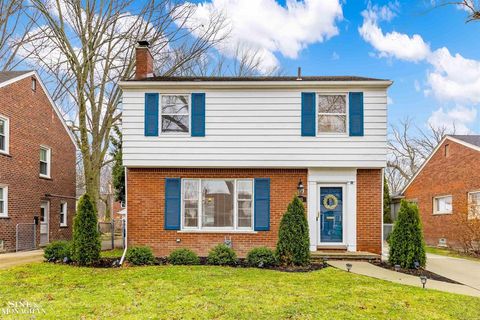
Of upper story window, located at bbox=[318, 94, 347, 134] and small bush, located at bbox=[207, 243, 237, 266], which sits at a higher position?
upper story window, located at bbox=[318, 94, 347, 134]

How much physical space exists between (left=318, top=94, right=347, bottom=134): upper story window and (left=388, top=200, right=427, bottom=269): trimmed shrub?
121 inches

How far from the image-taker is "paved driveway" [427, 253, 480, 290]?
932cm

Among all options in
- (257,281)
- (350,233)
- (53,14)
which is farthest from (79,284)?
(53,14)

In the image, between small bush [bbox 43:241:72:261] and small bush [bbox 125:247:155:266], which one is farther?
small bush [bbox 43:241:72:261]

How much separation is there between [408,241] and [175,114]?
7491 millimetres

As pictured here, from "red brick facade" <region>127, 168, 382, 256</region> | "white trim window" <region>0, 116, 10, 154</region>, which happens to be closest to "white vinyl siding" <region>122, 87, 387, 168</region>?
"red brick facade" <region>127, 168, 382, 256</region>

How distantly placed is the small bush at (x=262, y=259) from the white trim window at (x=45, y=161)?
1207 cm

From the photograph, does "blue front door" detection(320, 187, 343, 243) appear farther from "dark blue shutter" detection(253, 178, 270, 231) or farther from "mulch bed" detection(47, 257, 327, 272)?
"mulch bed" detection(47, 257, 327, 272)

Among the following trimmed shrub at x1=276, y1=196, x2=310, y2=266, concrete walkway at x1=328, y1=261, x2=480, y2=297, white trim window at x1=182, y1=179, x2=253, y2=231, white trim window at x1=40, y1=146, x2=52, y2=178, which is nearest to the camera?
concrete walkway at x1=328, y1=261, x2=480, y2=297

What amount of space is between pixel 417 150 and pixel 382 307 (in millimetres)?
35810

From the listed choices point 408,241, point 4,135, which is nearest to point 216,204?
point 408,241

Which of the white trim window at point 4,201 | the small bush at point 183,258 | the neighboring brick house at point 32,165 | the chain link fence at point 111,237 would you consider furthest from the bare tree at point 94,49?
the small bush at point 183,258

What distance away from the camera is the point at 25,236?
1603cm

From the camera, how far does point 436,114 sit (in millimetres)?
38062
